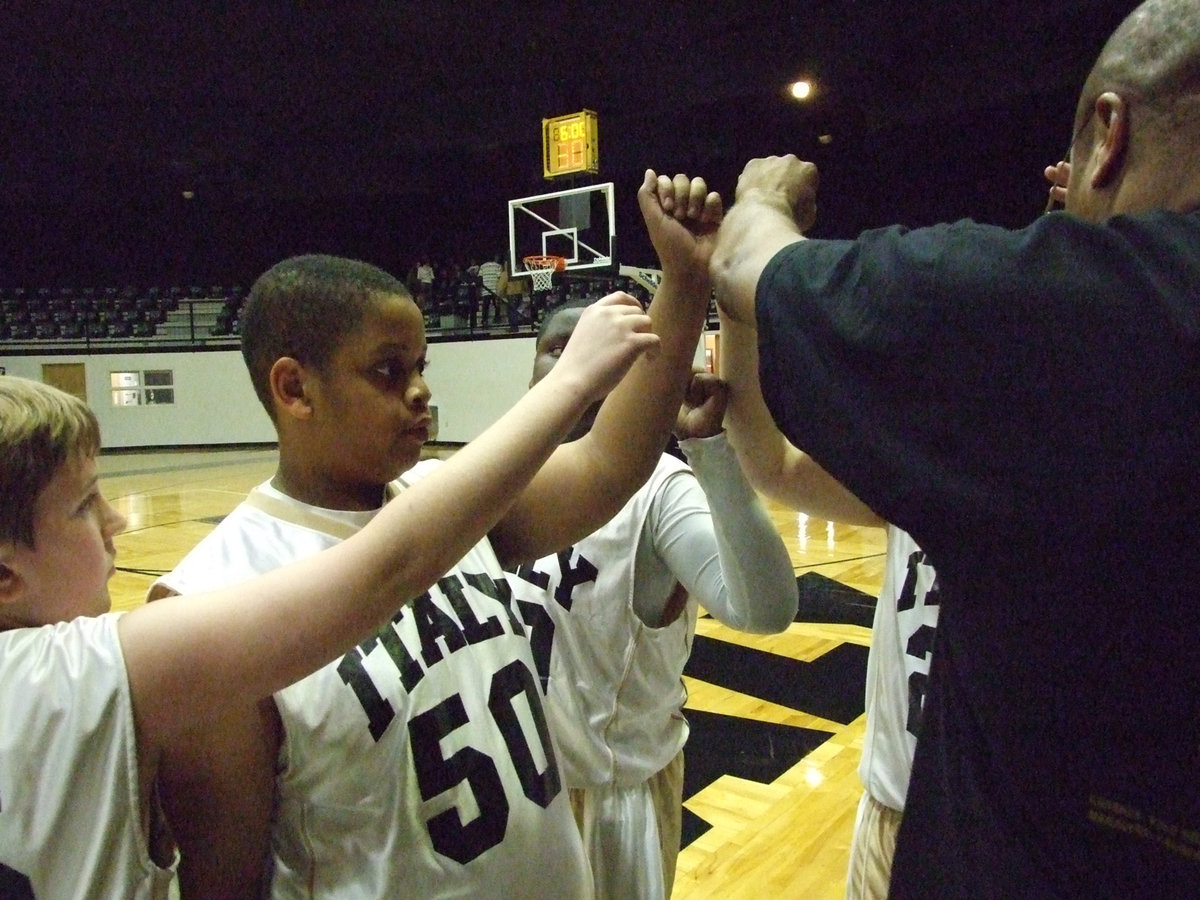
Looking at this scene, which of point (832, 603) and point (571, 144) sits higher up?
point (571, 144)

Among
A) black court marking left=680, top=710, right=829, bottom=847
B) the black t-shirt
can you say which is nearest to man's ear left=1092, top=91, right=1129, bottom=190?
the black t-shirt

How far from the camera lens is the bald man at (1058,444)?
0.70 metres

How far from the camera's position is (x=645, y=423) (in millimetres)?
1290

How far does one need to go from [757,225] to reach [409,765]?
2.41 feet

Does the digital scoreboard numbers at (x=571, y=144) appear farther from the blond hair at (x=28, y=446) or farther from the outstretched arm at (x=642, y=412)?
the blond hair at (x=28, y=446)

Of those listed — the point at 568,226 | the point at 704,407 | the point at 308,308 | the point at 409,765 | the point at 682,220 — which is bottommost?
the point at 409,765

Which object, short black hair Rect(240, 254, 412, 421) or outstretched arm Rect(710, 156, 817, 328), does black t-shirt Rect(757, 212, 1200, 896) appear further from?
short black hair Rect(240, 254, 412, 421)

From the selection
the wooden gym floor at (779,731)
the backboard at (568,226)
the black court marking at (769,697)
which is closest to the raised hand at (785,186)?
the black court marking at (769,697)

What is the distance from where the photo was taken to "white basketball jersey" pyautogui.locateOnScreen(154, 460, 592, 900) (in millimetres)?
1039

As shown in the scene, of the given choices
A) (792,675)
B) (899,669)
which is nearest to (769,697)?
(792,675)

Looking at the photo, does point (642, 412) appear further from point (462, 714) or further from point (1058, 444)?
point (1058, 444)

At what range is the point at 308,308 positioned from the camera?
1.17m

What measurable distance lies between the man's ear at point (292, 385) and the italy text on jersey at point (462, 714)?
294 millimetres

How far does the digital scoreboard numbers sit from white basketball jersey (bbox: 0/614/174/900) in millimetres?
11850
